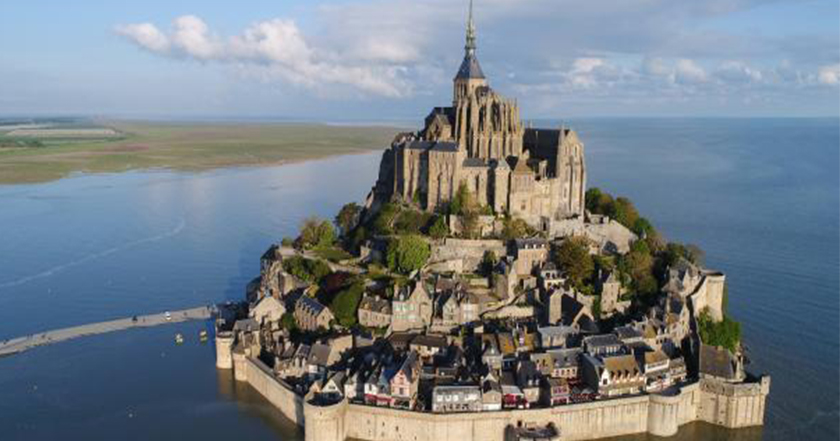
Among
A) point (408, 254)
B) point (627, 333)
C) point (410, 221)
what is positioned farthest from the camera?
point (410, 221)

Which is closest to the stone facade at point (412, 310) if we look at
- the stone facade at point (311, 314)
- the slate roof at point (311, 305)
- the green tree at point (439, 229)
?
the stone facade at point (311, 314)

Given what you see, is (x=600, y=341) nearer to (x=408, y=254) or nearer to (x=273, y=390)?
(x=408, y=254)

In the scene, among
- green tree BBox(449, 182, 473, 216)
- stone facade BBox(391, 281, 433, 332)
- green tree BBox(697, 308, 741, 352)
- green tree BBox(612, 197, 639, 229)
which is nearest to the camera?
stone facade BBox(391, 281, 433, 332)

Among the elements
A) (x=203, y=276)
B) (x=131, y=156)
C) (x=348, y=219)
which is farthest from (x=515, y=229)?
(x=131, y=156)

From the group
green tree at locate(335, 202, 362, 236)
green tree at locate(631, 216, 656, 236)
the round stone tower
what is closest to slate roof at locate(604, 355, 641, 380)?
green tree at locate(631, 216, 656, 236)

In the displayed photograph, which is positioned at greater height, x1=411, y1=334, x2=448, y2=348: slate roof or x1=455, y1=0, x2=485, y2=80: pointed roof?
x1=455, y1=0, x2=485, y2=80: pointed roof

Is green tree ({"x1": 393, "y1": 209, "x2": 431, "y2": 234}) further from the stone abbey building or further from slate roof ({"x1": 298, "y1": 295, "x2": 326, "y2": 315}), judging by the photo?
slate roof ({"x1": 298, "y1": 295, "x2": 326, "y2": 315})
